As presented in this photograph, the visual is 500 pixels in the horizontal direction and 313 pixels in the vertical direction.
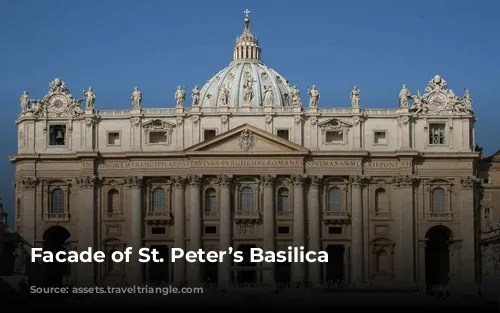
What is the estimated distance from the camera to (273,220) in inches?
3954

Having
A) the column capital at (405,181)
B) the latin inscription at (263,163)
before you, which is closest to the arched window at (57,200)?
the latin inscription at (263,163)

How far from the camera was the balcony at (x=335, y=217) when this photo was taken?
330ft

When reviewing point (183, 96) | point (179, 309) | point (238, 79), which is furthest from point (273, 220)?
point (238, 79)

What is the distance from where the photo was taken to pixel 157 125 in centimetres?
10275

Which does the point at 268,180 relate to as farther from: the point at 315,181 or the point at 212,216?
the point at 212,216

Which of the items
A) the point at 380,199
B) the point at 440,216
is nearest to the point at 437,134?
the point at 440,216

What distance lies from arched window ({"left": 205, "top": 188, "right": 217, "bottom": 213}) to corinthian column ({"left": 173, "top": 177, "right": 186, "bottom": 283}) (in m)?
2.15

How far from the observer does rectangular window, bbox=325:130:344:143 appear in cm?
10244

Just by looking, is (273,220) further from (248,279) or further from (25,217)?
(25,217)

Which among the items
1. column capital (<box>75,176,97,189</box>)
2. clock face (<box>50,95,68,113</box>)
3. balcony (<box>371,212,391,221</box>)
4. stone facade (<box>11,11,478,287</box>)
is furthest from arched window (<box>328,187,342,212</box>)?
clock face (<box>50,95,68,113</box>)

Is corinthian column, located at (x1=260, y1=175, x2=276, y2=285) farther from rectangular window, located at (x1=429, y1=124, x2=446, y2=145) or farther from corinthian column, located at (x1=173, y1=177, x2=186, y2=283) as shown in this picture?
rectangular window, located at (x1=429, y1=124, x2=446, y2=145)

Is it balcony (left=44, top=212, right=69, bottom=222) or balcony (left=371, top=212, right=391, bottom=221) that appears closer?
balcony (left=371, top=212, right=391, bottom=221)

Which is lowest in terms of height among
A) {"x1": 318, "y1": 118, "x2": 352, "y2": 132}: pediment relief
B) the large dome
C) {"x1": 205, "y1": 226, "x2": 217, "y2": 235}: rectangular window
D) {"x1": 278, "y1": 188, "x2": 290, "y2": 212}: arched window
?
{"x1": 205, "y1": 226, "x2": 217, "y2": 235}: rectangular window

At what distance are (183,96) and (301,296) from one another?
25.8 metres
